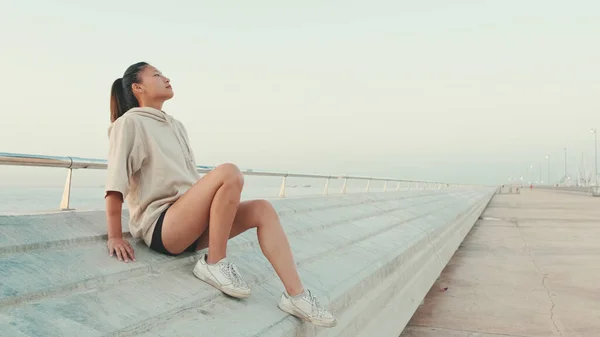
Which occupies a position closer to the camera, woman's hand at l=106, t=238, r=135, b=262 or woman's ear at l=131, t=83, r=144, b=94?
woman's hand at l=106, t=238, r=135, b=262

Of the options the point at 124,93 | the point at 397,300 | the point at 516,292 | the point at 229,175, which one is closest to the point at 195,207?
the point at 229,175

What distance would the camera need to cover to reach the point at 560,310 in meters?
5.29

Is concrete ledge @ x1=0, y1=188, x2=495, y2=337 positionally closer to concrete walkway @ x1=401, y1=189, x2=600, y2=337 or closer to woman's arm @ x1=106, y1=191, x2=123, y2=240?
woman's arm @ x1=106, y1=191, x2=123, y2=240

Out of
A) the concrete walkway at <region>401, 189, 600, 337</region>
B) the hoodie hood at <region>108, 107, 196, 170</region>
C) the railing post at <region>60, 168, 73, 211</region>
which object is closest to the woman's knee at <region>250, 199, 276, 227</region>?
the hoodie hood at <region>108, 107, 196, 170</region>

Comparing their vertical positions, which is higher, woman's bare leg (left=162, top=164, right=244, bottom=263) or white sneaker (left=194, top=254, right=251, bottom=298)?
woman's bare leg (left=162, top=164, right=244, bottom=263)

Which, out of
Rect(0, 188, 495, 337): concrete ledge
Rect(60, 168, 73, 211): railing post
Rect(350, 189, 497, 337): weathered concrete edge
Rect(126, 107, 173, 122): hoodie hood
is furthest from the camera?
Rect(350, 189, 497, 337): weathered concrete edge

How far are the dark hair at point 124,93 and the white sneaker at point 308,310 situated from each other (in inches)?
61.1

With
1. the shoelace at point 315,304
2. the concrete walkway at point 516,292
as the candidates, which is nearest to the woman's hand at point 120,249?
the shoelace at point 315,304

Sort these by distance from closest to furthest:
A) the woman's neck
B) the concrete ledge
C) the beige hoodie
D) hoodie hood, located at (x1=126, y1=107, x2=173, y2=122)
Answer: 1. the concrete ledge
2. the beige hoodie
3. hoodie hood, located at (x1=126, y1=107, x2=173, y2=122)
4. the woman's neck

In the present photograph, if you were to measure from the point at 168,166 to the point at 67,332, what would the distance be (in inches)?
47.8

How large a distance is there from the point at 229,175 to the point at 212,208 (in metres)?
0.20

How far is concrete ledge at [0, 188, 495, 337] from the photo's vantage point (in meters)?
2.21

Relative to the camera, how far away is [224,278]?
2840 millimetres

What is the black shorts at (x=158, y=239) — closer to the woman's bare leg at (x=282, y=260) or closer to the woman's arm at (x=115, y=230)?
the woman's arm at (x=115, y=230)
